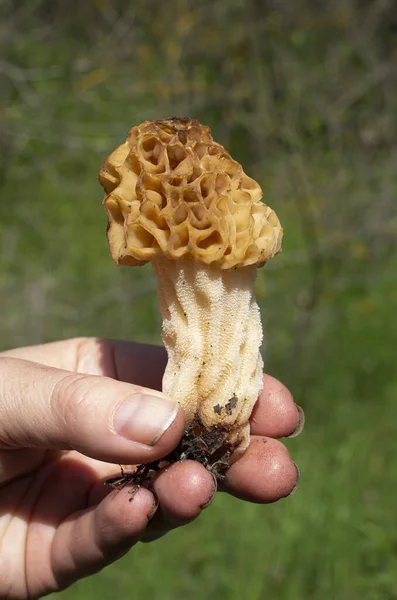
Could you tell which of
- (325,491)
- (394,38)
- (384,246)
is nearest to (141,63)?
(394,38)

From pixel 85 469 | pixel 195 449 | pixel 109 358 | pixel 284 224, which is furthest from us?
pixel 284 224

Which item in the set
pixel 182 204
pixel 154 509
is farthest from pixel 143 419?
pixel 182 204

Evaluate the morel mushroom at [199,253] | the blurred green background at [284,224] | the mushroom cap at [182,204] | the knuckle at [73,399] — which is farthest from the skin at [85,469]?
the blurred green background at [284,224]

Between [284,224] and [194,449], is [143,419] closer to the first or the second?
[194,449]

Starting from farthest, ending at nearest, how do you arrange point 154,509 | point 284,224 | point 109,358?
point 284,224
point 109,358
point 154,509

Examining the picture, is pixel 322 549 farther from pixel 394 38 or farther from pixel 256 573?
pixel 394 38

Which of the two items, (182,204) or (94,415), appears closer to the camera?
(94,415)

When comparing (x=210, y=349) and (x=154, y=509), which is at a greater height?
(x=210, y=349)

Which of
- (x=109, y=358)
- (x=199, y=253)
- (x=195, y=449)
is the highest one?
(x=199, y=253)
